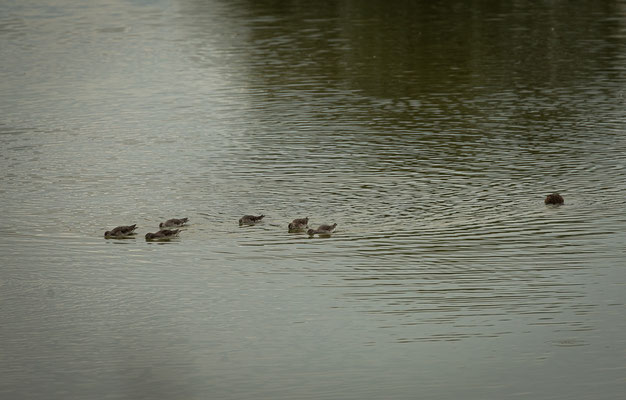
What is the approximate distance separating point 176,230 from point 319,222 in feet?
5.21

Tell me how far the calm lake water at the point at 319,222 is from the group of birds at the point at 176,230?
13 cm

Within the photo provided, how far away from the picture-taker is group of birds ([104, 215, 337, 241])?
41.5 feet

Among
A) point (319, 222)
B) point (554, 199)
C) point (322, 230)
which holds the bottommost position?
point (554, 199)

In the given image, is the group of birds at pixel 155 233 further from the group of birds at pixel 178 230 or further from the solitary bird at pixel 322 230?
the solitary bird at pixel 322 230

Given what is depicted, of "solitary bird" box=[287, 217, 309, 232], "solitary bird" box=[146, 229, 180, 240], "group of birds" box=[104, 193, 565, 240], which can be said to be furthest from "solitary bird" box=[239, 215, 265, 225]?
"solitary bird" box=[146, 229, 180, 240]

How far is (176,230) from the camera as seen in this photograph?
42.0 feet

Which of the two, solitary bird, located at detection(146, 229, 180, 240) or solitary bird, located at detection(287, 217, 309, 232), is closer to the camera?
solitary bird, located at detection(146, 229, 180, 240)

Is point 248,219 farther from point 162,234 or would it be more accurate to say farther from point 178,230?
point 162,234

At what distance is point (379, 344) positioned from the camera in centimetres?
952

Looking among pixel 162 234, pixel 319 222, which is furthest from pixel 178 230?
pixel 319 222

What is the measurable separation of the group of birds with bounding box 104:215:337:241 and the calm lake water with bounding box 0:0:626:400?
13 cm

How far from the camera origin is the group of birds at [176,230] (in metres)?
12.7

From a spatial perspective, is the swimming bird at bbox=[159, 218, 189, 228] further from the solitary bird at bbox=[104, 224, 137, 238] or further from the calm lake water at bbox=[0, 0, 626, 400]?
the solitary bird at bbox=[104, 224, 137, 238]

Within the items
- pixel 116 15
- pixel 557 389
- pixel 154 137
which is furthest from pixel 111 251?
pixel 116 15
